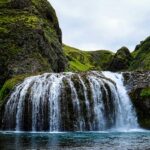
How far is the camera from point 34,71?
79312 millimetres

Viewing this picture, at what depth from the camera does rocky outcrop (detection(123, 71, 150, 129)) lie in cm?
5803

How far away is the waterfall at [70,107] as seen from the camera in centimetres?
5600

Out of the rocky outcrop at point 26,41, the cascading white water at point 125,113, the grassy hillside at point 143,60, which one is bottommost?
the cascading white water at point 125,113

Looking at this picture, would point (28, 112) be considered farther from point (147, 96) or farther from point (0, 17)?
point (0, 17)

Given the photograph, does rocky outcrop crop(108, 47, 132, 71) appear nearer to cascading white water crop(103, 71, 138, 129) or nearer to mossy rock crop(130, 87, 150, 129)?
mossy rock crop(130, 87, 150, 129)

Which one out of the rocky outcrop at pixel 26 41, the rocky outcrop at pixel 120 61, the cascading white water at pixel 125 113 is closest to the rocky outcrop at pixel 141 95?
the cascading white water at pixel 125 113

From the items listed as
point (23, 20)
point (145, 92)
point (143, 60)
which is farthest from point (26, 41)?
point (143, 60)

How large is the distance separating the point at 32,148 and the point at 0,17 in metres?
65.6

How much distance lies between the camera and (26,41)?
85250 millimetres

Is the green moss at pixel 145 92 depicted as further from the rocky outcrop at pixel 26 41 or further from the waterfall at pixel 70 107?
the rocky outcrop at pixel 26 41

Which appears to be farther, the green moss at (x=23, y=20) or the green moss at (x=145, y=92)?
the green moss at (x=23, y=20)

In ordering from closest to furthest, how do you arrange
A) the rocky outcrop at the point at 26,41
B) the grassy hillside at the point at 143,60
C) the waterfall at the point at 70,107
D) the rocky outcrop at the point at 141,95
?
the waterfall at the point at 70,107 → the rocky outcrop at the point at 141,95 → the rocky outcrop at the point at 26,41 → the grassy hillside at the point at 143,60

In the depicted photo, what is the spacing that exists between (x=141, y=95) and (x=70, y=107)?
33.6 feet

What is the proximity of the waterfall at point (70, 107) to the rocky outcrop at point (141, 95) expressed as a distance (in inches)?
33.5
